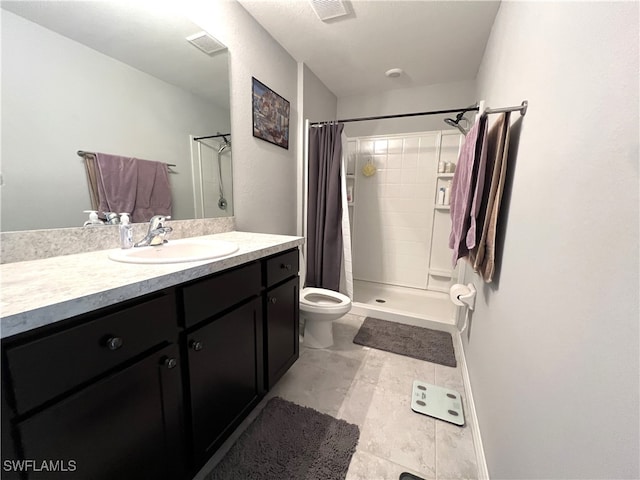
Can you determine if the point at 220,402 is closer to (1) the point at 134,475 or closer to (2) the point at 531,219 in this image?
(1) the point at 134,475

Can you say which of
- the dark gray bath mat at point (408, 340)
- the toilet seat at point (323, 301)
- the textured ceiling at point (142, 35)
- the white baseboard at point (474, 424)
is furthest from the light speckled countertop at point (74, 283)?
the dark gray bath mat at point (408, 340)

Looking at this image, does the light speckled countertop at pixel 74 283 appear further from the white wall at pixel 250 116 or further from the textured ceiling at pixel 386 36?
the textured ceiling at pixel 386 36

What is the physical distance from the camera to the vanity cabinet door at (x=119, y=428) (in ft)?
1.77

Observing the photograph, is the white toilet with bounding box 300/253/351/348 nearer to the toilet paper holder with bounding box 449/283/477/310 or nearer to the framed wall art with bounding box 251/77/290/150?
the toilet paper holder with bounding box 449/283/477/310

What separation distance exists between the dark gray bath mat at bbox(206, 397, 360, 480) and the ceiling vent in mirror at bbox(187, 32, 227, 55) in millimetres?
2038

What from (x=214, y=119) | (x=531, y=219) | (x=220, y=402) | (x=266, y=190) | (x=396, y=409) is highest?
(x=214, y=119)

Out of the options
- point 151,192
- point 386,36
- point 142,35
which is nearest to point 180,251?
point 151,192

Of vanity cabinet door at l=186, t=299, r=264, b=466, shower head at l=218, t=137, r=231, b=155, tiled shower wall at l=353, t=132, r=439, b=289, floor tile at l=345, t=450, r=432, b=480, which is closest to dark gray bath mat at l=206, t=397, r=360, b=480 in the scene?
floor tile at l=345, t=450, r=432, b=480

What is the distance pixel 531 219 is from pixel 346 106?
2776mm

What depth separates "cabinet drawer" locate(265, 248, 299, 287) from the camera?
4.08 feet

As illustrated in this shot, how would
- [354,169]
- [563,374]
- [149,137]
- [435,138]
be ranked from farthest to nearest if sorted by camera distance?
[354,169], [435,138], [149,137], [563,374]

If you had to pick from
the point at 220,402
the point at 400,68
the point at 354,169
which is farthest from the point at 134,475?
the point at 400,68

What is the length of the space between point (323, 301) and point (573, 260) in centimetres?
171

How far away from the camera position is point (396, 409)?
1373 millimetres
